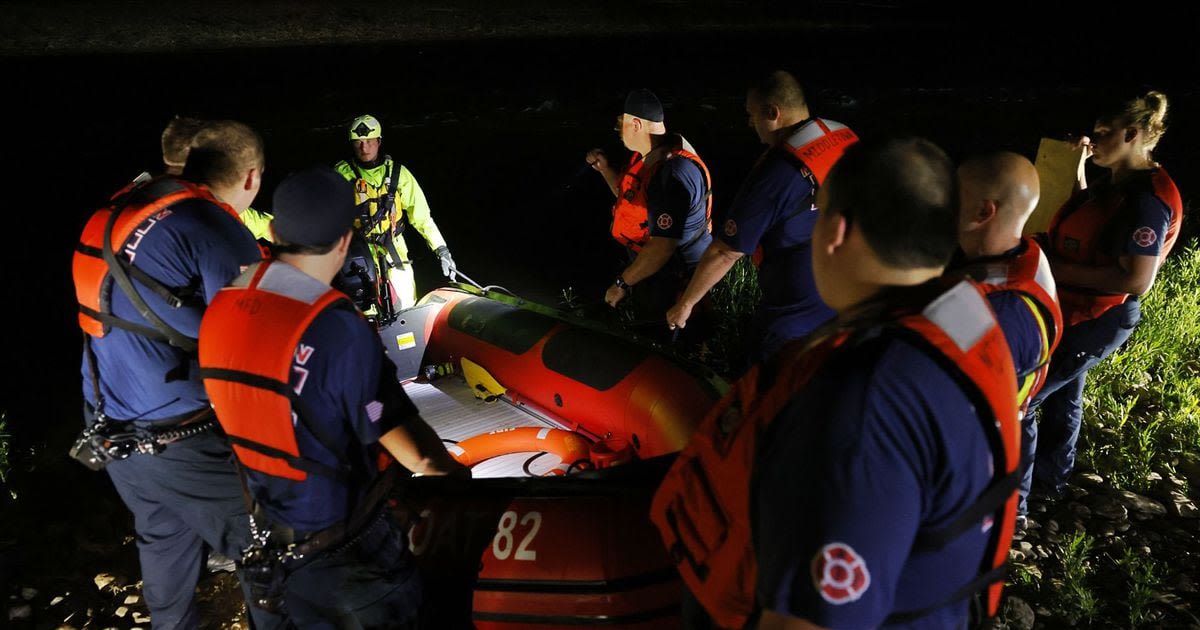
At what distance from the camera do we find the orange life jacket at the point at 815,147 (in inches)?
112

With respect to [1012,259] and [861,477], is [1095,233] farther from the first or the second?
[861,477]

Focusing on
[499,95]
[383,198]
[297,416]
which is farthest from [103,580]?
[499,95]

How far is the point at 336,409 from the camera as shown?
1783 millimetres

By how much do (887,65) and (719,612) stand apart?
81.2 feet

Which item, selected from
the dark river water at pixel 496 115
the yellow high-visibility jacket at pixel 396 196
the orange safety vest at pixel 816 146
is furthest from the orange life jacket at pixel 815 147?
the dark river water at pixel 496 115

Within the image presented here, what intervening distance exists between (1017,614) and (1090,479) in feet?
3.60

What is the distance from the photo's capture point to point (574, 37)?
2700cm

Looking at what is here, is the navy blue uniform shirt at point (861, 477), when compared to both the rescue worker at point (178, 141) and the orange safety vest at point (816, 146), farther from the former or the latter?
the rescue worker at point (178, 141)

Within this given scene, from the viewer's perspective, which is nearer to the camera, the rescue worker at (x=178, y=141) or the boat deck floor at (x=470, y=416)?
the rescue worker at (x=178, y=141)

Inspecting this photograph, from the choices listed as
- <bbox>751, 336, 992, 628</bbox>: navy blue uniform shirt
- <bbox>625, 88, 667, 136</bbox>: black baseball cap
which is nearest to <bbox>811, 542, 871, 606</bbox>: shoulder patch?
<bbox>751, 336, 992, 628</bbox>: navy blue uniform shirt

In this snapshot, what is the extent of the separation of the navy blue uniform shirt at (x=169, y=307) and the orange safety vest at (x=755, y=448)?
154 cm

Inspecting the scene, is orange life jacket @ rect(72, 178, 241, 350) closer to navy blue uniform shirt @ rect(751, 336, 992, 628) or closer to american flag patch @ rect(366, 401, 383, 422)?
american flag patch @ rect(366, 401, 383, 422)

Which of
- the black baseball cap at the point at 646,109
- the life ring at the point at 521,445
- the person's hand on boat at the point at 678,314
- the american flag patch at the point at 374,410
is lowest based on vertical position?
the life ring at the point at 521,445

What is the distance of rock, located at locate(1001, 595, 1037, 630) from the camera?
2.68 metres
